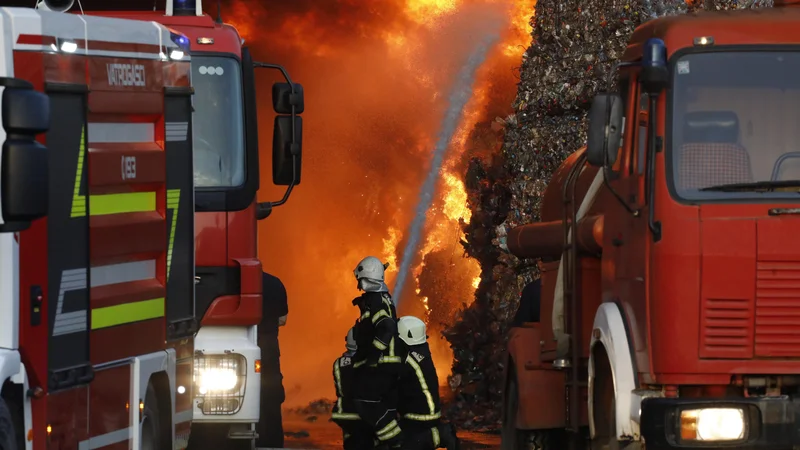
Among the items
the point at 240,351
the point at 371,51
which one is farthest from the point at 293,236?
the point at 240,351

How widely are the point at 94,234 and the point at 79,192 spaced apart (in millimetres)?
313

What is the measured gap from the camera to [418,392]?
1121cm

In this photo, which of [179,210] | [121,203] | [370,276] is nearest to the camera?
[121,203]

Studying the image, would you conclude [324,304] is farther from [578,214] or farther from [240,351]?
[578,214]

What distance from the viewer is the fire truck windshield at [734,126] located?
870cm

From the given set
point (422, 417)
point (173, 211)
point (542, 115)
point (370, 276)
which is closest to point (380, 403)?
point (422, 417)

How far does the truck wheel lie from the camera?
9.70 m

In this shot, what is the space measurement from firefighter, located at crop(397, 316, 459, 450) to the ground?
5.48 m

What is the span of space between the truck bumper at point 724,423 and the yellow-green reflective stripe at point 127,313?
2751mm

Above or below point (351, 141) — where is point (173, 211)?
below

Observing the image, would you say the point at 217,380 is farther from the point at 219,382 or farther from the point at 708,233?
the point at 708,233

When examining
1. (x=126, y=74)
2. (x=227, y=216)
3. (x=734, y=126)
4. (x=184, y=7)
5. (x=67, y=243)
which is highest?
(x=184, y=7)

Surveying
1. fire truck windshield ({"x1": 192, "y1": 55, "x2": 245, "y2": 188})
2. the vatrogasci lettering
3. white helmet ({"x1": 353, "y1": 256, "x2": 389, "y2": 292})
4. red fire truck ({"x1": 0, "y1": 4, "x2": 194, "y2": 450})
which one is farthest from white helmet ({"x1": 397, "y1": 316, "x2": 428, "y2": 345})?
the vatrogasci lettering

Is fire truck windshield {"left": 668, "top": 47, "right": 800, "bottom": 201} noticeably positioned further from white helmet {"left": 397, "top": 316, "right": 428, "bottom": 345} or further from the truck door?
white helmet {"left": 397, "top": 316, "right": 428, "bottom": 345}
